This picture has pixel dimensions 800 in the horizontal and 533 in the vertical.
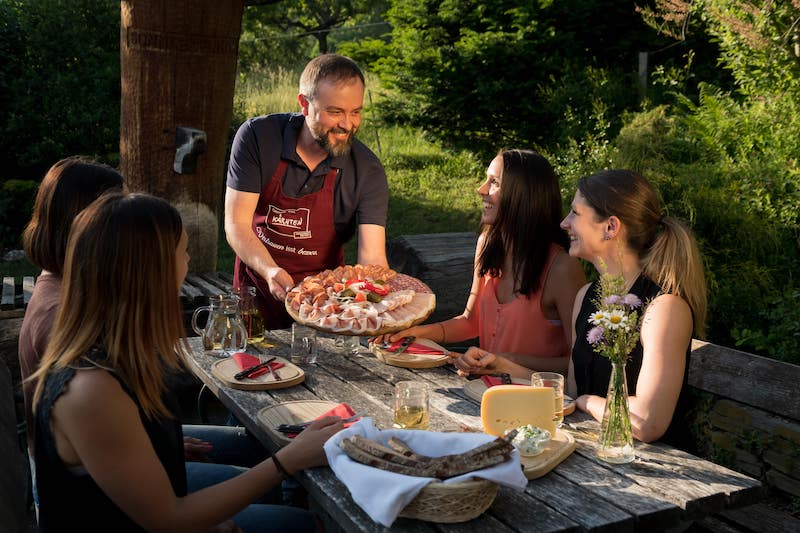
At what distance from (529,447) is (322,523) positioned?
75 centimetres

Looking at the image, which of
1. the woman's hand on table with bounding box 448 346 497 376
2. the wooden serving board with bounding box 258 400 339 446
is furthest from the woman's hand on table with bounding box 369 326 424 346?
the wooden serving board with bounding box 258 400 339 446

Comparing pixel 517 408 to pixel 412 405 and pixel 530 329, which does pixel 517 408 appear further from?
pixel 530 329

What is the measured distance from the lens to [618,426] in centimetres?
235

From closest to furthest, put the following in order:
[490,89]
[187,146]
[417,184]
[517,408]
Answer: [517,408]
[187,146]
[490,89]
[417,184]

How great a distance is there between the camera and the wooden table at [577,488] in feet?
6.61

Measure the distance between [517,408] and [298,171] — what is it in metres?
1.94

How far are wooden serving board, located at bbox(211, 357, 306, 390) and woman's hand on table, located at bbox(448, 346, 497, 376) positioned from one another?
0.57 meters

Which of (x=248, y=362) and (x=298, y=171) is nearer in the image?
(x=248, y=362)

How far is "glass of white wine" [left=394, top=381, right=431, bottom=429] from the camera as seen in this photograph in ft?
8.24

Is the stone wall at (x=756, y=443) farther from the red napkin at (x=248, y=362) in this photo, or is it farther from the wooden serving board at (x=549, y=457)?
the red napkin at (x=248, y=362)

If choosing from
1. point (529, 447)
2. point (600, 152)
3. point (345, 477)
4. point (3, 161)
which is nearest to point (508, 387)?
point (529, 447)

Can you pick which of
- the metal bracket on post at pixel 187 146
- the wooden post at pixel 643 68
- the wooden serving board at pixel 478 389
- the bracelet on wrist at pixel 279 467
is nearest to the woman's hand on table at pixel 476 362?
the wooden serving board at pixel 478 389

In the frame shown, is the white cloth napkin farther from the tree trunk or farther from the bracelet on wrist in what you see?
the tree trunk

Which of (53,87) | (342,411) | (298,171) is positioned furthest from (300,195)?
(53,87)
